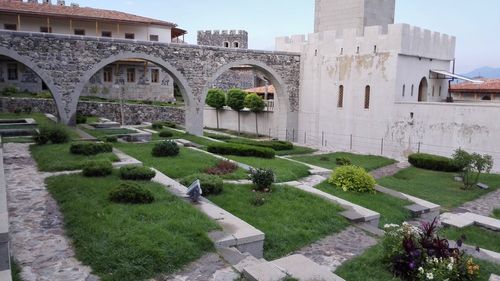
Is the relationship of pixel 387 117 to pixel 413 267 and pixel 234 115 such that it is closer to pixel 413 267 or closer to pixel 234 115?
pixel 234 115

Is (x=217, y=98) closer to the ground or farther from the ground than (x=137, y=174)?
farther from the ground

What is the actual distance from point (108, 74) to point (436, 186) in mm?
29596

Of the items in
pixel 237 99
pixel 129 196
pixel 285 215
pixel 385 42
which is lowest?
pixel 285 215

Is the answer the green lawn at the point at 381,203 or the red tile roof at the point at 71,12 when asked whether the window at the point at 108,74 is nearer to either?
the red tile roof at the point at 71,12

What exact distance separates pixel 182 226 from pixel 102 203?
6.88 ft

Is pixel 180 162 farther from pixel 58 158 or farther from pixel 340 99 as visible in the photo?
pixel 340 99

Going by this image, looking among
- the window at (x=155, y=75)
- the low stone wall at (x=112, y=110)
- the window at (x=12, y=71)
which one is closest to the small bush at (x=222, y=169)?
the low stone wall at (x=112, y=110)

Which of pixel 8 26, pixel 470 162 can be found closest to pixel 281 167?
pixel 470 162

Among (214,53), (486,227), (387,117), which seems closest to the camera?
(486,227)

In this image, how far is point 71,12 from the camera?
33688 millimetres

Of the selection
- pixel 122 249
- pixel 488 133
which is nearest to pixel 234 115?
pixel 488 133

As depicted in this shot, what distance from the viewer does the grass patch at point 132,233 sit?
19.6 ft

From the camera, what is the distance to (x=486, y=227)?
10.5 meters

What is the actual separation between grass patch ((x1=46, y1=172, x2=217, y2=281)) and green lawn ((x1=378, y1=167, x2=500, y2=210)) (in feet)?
30.0
